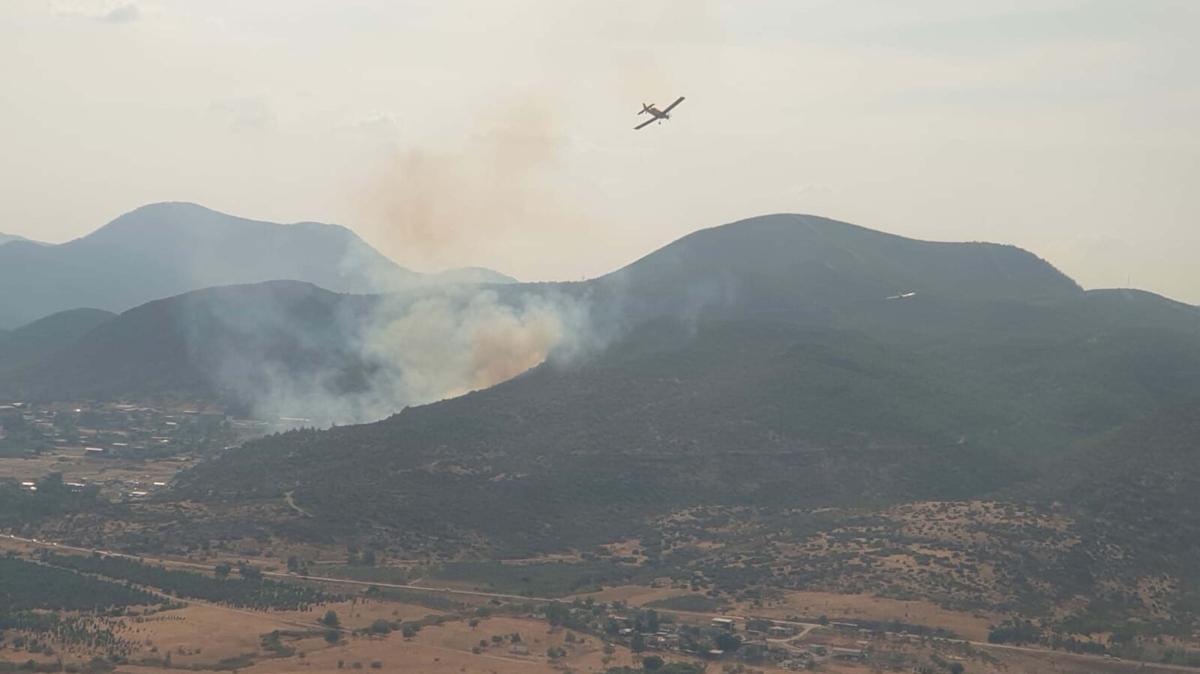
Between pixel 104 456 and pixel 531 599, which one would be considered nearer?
pixel 531 599

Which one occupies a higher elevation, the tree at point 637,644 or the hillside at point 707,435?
the hillside at point 707,435

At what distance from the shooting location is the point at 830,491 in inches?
5595

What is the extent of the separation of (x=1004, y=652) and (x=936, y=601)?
1142 cm

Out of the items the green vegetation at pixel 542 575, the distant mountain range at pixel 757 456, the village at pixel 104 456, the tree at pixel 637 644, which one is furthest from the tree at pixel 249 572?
the village at pixel 104 456

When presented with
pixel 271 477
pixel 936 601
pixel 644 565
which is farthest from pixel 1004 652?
pixel 271 477

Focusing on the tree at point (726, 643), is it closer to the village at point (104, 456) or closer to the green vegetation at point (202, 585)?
the green vegetation at point (202, 585)

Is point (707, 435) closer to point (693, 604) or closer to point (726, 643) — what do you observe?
point (693, 604)

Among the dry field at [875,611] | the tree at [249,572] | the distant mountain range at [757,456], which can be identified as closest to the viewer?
the dry field at [875,611]

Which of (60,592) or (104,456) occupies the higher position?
(104,456)

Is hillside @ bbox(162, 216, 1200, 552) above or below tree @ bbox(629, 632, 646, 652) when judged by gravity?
above

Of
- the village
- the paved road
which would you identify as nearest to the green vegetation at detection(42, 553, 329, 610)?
the paved road

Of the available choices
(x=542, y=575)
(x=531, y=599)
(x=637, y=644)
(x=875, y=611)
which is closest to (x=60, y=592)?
(x=531, y=599)

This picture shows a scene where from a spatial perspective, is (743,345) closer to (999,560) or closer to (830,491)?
(830,491)

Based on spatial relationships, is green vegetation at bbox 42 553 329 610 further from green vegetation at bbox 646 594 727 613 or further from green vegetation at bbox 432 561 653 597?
green vegetation at bbox 646 594 727 613
